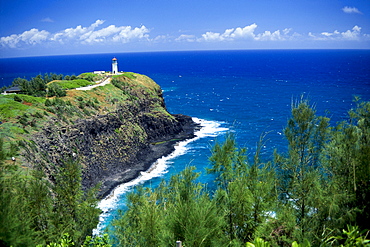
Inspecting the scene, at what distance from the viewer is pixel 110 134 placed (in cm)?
5034

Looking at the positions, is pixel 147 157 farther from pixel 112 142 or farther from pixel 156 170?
pixel 112 142

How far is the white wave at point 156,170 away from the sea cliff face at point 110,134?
4.09 feet

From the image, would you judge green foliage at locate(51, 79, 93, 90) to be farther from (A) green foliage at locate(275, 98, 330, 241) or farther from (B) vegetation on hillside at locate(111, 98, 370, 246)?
(A) green foliage at locate(275, 98, 330, 241)

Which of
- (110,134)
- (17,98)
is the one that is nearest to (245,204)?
(17,98)

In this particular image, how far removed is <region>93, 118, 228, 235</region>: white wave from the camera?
35594mm

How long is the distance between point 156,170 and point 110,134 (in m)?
11.0

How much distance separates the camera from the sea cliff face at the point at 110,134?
124 ft

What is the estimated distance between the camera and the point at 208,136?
62.4m

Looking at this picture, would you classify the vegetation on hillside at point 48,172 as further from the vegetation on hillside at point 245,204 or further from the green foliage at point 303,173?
the green foliage at point 303,173

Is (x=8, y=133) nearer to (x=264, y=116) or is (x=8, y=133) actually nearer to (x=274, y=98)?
(x=264, y=116)

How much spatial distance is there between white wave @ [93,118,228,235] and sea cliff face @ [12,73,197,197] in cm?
125

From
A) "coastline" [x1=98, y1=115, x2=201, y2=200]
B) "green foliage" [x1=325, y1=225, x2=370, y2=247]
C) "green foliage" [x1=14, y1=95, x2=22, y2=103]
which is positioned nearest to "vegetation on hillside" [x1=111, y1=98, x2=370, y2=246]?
"green foliage" [x1=325, y1=225, x2=370, y2=247]

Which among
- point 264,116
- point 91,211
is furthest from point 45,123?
point 264,116

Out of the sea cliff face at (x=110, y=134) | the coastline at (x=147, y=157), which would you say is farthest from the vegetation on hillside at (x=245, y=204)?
the coastline at (x=147, y=157)
